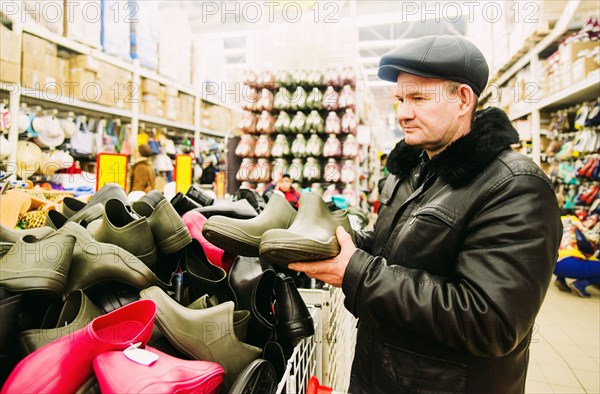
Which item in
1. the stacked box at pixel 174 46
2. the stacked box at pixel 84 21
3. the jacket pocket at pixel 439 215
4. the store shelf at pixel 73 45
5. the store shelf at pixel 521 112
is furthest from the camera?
the stacked box at pixel 174 46

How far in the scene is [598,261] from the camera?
12.6ft

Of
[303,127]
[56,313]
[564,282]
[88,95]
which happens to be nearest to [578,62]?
[564,282]

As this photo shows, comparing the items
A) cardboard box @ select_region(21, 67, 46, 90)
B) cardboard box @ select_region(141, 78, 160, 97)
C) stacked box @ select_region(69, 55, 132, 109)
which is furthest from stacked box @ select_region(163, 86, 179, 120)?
cardboard box @ select_region(21, 67, 46, 90)

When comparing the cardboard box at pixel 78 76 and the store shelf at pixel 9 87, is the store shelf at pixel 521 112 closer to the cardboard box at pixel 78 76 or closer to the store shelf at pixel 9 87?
the cardboard box at pixel 78 76

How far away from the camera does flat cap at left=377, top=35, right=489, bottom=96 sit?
2.85 ft

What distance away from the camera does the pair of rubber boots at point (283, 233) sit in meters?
0.86

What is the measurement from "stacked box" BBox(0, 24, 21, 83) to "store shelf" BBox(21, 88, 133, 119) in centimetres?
23

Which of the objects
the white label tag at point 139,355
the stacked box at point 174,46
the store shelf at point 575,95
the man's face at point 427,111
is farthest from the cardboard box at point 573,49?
the stacked box at point 174,46

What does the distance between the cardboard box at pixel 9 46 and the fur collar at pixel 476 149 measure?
13.2 feet

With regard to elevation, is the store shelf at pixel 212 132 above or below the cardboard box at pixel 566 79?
below

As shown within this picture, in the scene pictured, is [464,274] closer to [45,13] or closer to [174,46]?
[45,13]

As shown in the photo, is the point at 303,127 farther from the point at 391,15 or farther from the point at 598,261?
the point at 391,15

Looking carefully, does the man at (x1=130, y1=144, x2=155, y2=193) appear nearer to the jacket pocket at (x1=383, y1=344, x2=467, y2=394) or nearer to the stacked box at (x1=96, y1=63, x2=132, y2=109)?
the stacked box at (x1=96, y1=63, x2=132, y2=109)

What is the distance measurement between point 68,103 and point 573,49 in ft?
18.5
